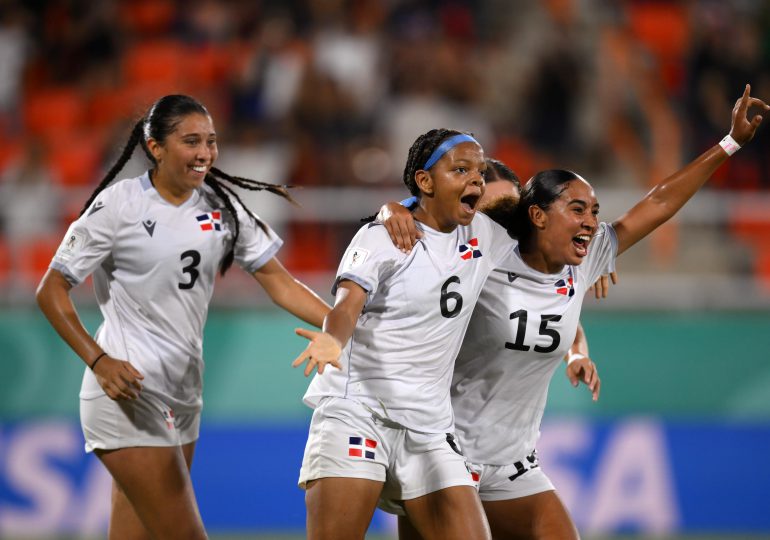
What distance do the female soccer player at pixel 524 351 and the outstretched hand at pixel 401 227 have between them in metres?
0.57

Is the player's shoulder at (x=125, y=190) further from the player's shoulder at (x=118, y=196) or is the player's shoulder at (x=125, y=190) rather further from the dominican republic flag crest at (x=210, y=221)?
the dominican republic flag crest at (x=210, y=221)

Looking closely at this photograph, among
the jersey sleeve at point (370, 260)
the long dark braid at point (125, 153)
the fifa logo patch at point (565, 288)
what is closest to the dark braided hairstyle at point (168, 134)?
the long dark braid at point (125, 153)

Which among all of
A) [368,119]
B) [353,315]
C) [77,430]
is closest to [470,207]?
[353,315]

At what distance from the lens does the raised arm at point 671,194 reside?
571 cm

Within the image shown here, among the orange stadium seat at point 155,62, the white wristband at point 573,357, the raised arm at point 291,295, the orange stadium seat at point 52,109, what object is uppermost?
the orange stadium seat at point 155,62

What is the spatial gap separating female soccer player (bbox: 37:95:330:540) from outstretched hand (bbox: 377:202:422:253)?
883 mm

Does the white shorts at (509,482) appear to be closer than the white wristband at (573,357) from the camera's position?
Yes

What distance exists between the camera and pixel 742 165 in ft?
34.8

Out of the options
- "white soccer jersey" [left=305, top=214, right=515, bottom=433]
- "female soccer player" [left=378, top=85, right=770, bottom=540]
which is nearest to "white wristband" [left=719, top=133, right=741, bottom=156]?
"female soccer player" [left=378, top=85, right=770, bottom=540]

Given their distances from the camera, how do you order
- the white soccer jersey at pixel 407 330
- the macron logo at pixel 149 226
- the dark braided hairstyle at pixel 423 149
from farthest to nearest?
the macron logo at pixel 149 226
the dark braided hairstyle at pixel 423 149
the white soccer jersey at pixel 407 330

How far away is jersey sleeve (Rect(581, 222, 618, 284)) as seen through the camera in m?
5.63

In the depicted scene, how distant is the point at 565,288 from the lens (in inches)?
216

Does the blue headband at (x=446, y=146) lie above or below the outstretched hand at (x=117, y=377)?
above

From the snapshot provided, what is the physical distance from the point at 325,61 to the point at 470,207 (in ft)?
22.4
